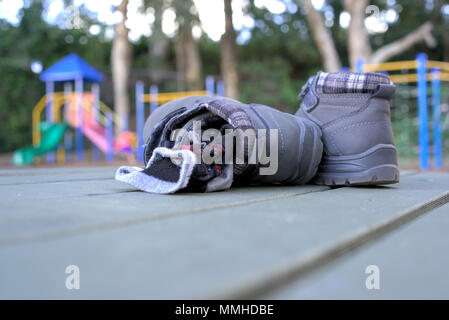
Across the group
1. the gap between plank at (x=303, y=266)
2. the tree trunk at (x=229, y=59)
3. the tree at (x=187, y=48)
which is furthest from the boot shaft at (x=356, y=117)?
the tree at (x=187, y=48)

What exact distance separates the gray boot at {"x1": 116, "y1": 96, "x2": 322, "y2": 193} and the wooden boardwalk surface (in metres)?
0.24

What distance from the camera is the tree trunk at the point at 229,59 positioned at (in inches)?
289

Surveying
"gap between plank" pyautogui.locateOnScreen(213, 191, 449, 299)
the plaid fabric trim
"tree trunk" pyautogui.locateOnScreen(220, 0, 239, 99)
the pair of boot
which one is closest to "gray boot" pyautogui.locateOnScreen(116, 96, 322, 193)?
the pair of boot

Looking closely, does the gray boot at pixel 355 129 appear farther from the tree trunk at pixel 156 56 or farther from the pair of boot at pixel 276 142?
the tree trunk at pixel 156 56

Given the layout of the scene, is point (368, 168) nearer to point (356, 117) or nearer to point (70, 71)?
point (356, 117)

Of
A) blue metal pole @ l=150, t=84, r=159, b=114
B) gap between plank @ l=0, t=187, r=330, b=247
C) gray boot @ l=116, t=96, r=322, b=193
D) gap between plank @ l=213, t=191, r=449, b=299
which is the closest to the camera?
gap between plank @ l=213, t=191, r=449, b=299

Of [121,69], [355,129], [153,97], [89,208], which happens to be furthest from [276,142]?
Result: [121,69]

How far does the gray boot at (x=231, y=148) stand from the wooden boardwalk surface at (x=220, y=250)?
0.78 ft

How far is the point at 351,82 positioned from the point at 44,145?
201 inches

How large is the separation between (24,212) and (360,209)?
1.86ft

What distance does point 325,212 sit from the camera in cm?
75

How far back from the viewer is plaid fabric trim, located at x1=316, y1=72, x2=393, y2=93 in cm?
129

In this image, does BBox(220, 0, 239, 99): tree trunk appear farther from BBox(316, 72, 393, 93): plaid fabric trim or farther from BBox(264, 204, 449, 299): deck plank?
BBox(264, 204, 449, 299): deck plank

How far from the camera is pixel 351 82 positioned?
4.27ft
